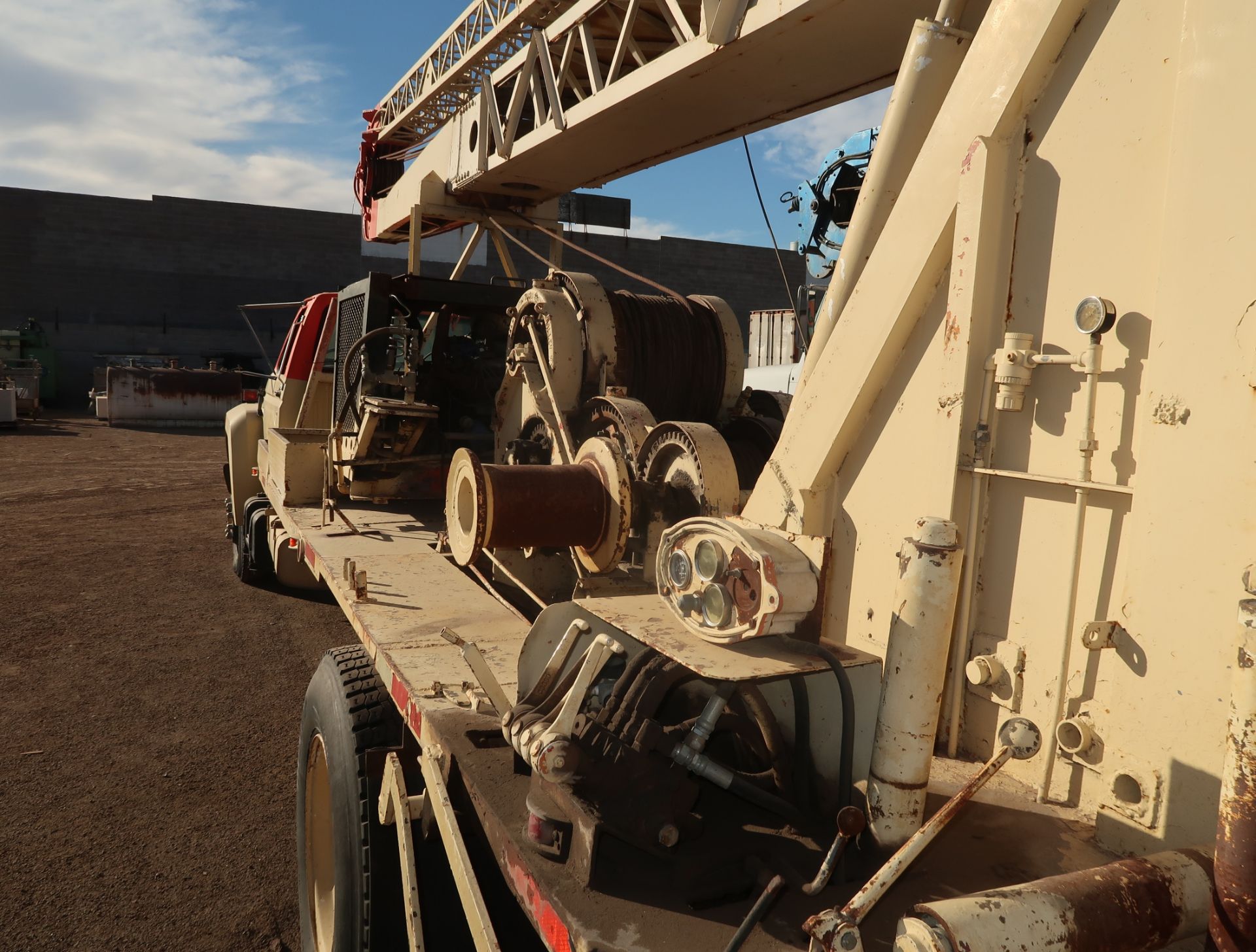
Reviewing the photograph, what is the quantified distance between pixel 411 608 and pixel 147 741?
2.25 meters

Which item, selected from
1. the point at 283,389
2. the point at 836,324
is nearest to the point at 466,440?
the point at 283,389

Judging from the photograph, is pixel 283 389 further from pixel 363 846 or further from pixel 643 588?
pixel 363 846

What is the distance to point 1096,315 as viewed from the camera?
1654 mm

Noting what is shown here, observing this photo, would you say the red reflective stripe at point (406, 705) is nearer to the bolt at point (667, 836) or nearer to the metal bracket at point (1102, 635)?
the bolt at point (667, 836)

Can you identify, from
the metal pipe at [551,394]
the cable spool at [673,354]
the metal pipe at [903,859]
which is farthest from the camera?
the cable spool at [673,354]

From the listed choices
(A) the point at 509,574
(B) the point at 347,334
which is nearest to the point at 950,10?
(A) the point at 509,574

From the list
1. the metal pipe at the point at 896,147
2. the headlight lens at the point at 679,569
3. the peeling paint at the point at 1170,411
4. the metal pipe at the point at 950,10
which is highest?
the metal pipe at the point at 950,10

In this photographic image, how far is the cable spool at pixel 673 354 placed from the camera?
4660 millimetres

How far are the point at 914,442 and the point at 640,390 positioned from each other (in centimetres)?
276

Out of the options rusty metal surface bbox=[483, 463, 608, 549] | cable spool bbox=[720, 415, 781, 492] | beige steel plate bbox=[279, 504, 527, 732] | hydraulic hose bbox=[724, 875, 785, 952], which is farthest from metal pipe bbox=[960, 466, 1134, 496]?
cable spool bbox=[720, 415, 781, 492]

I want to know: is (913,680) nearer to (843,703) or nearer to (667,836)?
(843,703)

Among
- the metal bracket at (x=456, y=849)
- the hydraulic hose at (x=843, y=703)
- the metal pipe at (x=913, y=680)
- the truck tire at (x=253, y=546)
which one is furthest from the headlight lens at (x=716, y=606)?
the truck tire at (x=253, y=546)

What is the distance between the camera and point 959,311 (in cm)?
192

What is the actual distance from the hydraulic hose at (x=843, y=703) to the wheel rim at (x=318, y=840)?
6.46ft
